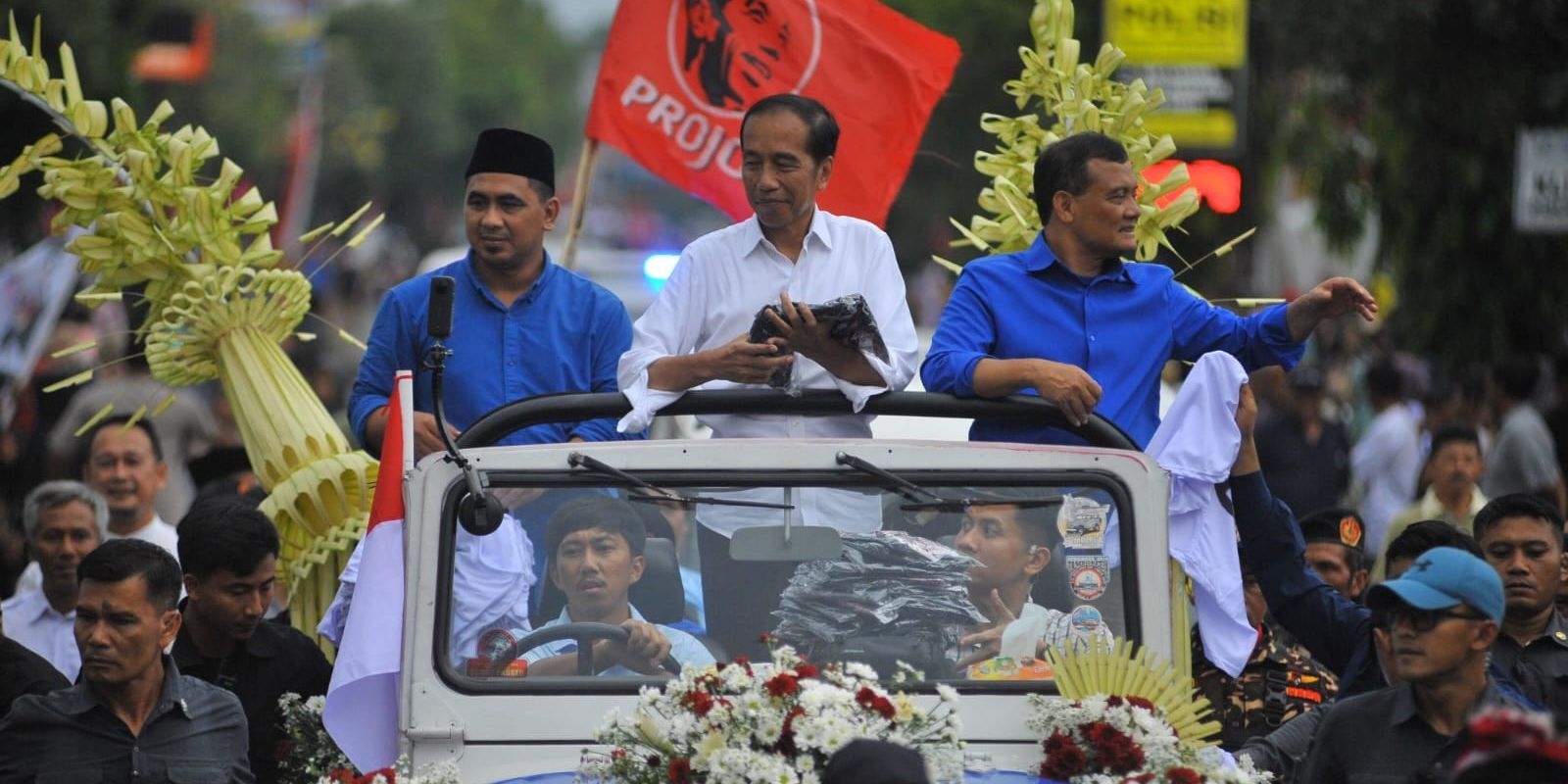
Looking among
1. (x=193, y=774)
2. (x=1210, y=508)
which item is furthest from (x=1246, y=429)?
(x=193, y=774)

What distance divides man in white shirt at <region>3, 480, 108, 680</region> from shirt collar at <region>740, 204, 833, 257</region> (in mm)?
3162

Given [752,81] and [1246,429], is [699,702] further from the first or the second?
[752,81]

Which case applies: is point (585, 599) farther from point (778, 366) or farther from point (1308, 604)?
point (1308, 604)

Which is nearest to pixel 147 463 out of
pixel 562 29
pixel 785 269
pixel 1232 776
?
pixel 785 269

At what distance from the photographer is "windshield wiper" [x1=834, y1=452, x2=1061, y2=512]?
5.42 meters

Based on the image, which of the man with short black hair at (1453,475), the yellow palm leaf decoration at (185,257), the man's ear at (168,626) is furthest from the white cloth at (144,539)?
the man with short black hair at (1453,475)

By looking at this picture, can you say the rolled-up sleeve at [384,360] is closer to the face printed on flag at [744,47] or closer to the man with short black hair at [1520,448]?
the face printed on flag at [744,47]

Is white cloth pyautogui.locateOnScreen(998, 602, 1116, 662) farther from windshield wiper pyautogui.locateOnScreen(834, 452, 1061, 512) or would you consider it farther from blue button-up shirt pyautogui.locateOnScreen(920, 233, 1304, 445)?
blue button-up shirt pyautogui.locateOnScreen(920, 233, 1304, 445)

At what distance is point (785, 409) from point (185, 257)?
2721 millimetres

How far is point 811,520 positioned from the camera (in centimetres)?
545

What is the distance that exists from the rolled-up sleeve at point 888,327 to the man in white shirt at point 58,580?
3.42 m

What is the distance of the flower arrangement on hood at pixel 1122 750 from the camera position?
196 inches

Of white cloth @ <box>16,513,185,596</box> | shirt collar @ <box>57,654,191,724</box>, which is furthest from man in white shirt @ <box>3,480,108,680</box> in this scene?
shirt collar @ <box>57,654,191,724</box>

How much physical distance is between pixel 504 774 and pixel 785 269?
1.71 metres
